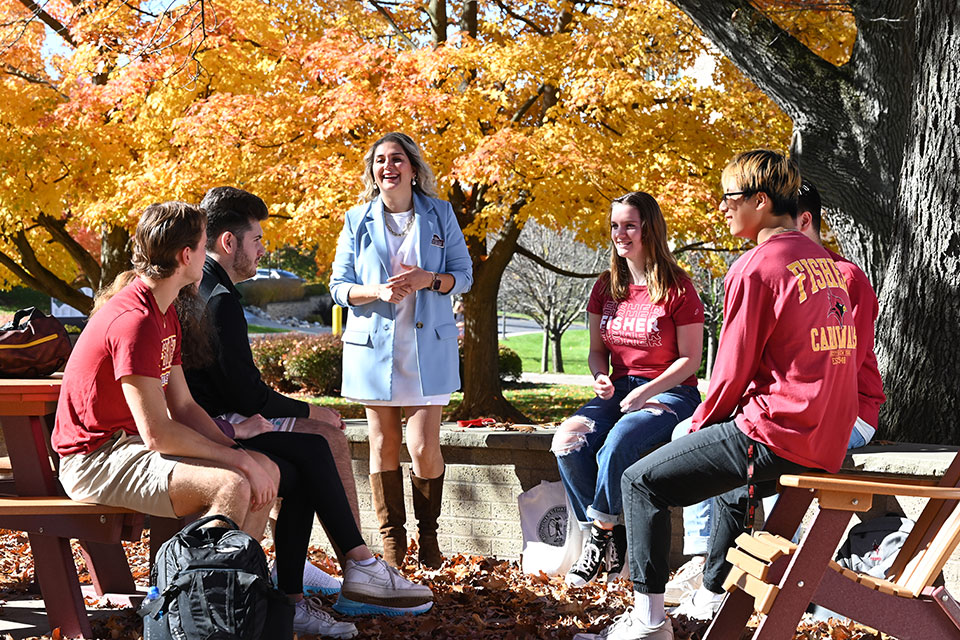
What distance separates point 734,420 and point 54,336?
2710mm

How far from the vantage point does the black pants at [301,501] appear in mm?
3623

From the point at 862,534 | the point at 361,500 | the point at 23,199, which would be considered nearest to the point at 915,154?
the point at 862,534

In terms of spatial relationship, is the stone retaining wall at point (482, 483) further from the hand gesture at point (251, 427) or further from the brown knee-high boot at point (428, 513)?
the hand gesture at point (251, 427)

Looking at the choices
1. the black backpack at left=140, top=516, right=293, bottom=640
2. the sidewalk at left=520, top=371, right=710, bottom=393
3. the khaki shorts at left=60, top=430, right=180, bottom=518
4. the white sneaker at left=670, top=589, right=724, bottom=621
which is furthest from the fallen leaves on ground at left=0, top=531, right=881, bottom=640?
the sidewalk at left=520, top=371, right=710, bottom=393

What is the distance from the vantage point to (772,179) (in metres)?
3.15

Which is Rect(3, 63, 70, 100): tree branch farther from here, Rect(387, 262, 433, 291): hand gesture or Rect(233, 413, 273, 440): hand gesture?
Rect(233, 413, 273, 440): hand gesture

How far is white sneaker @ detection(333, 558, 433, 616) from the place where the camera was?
3.66 meters

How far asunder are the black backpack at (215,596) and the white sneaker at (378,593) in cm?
69

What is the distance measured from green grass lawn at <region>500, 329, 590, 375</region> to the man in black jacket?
2304 centimetres

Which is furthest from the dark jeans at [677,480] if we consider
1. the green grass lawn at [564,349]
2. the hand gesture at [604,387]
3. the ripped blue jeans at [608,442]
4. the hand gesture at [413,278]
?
the green grass lawn at [564,349]

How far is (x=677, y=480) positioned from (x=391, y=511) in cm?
173

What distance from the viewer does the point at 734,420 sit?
10.2 feet

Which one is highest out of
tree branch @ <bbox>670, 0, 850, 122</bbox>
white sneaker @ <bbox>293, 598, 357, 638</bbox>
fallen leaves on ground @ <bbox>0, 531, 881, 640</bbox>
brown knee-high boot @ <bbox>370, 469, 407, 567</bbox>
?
tree branch @ <bbox>670, 0, 850, 122</bbox>

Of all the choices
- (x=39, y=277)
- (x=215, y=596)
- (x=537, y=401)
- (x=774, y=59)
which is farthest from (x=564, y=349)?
(x=215, y=596)
